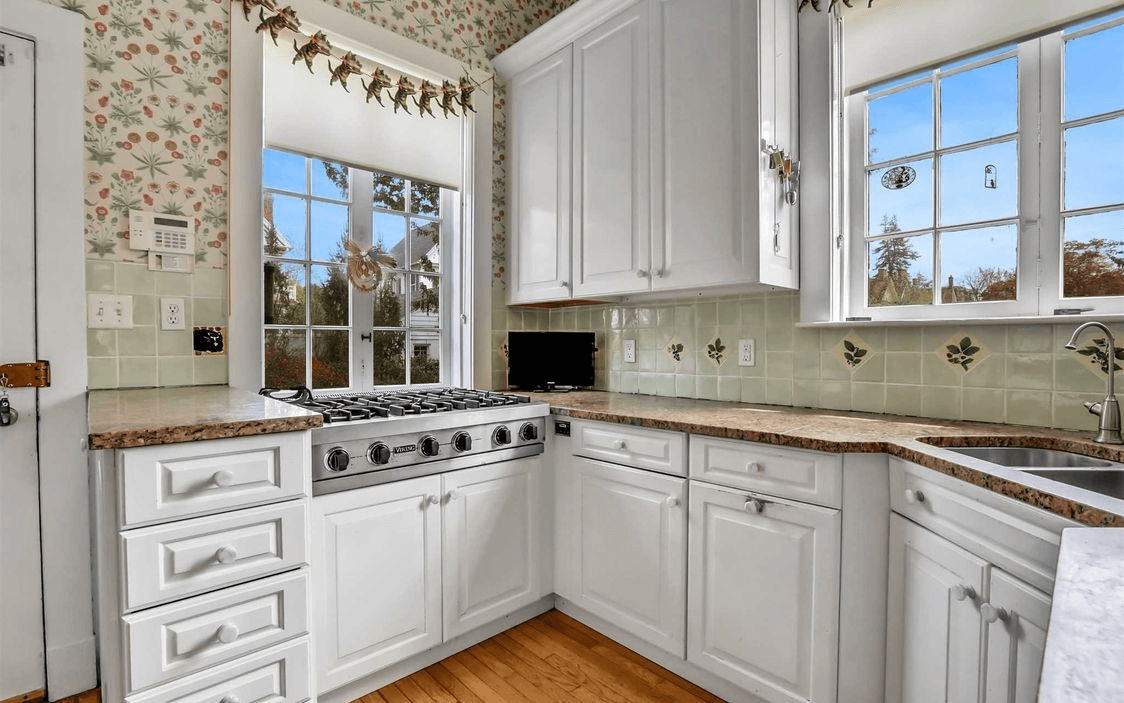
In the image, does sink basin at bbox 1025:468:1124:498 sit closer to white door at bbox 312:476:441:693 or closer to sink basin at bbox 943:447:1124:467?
sink basin at bbox 943:447:1124:467

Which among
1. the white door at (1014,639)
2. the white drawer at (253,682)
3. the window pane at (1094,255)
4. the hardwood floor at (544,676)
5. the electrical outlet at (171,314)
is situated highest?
the window pane at (1094,255)

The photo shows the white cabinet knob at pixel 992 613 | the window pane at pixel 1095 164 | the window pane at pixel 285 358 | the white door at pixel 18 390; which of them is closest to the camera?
the white cabinet knob at pixel 992 613

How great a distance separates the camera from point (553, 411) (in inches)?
88.2

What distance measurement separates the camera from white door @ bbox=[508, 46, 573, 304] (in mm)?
2584

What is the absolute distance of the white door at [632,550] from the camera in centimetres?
185

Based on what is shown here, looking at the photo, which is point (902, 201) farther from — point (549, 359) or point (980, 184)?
point (549, 359)

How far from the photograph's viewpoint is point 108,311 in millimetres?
1891

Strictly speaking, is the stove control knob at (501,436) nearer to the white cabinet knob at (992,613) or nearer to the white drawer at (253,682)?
the white drawer at (253,682)

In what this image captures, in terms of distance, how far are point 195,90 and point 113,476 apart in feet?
5.01

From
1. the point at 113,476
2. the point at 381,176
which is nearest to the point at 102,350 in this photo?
the point at 113,476

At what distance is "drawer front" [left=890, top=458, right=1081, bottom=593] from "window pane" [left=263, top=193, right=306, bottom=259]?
232cm

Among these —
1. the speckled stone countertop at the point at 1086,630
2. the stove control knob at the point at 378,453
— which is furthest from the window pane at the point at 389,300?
the speckled stone countertop at the point at 1086,630

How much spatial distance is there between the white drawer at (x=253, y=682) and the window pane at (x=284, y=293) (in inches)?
55.0

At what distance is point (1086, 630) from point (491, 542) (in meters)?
1.86
